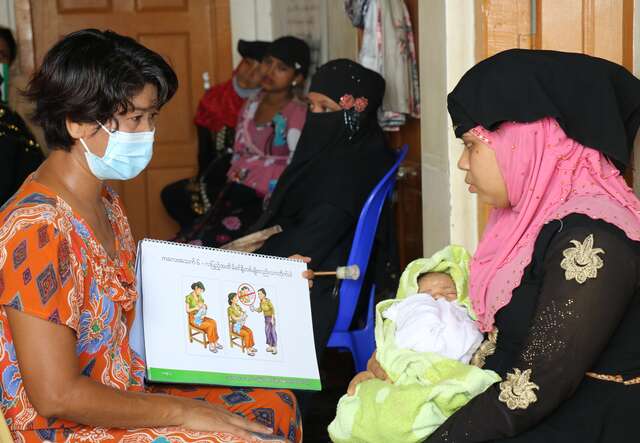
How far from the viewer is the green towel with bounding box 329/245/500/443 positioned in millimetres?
1826

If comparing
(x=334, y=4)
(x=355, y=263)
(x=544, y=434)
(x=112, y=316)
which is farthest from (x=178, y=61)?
(x=544, y=434)

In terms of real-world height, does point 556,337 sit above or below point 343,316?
above

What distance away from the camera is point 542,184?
183 centimetres

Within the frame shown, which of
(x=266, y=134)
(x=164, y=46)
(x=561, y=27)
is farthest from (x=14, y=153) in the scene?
(x=561, y=27)

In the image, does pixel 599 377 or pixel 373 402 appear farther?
pixel 373 402

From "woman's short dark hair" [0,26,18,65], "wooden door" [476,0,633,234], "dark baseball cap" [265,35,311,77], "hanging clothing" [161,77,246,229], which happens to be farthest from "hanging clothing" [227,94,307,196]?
"wooden door" [476,0,633,234]

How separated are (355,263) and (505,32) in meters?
0.99

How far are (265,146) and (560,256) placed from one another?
3.55 m

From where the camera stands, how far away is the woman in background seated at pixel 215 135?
555 centimetres

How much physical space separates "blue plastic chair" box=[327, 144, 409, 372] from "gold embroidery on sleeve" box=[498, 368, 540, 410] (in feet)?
4.95

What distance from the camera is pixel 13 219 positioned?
182 cm

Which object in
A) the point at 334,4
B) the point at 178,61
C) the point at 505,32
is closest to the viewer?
the point at 505,32

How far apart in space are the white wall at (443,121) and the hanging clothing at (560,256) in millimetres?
1297

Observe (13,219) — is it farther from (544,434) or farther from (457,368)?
(544,434)
